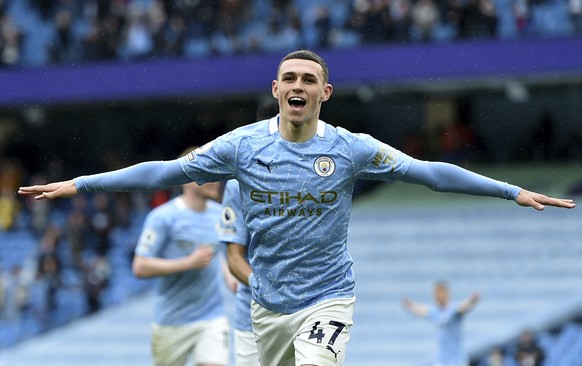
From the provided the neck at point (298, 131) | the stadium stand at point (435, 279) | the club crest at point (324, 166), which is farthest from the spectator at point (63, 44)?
the club crest at point (324, 166)

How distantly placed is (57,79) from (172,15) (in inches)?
108

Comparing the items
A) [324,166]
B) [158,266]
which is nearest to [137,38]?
[158,266]

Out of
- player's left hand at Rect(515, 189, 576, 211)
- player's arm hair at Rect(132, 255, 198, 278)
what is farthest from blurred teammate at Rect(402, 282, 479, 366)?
player's left hand at Rect(515, 189, 576, 211)

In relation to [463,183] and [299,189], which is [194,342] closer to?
[299,189]

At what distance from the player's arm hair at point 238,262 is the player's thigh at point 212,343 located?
195cm

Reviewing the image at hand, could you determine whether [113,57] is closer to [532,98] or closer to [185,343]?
[532,98]

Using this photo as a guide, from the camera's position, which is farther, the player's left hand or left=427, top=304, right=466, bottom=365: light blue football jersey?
left=427, top=304, right=466, bottom=365: light blue football jersey

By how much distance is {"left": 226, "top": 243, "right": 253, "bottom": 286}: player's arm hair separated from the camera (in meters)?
7.73

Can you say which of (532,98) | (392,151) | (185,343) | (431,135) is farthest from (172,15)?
(392,151)

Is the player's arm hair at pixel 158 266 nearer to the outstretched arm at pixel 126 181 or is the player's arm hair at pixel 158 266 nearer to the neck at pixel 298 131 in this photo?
the outstretched arm at pixel 126 181

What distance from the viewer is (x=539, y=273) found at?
21922mm

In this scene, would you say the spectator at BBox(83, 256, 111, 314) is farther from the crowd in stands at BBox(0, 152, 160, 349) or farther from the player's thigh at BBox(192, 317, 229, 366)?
the player's thigh at BBox(192, 317, 229, 366)

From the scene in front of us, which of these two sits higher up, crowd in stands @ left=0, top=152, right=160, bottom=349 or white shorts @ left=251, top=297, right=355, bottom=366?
crowd in stands @ left=0, top=152, right=160, bottom=349

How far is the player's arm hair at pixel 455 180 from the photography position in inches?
264
